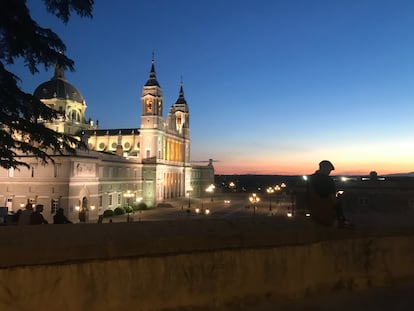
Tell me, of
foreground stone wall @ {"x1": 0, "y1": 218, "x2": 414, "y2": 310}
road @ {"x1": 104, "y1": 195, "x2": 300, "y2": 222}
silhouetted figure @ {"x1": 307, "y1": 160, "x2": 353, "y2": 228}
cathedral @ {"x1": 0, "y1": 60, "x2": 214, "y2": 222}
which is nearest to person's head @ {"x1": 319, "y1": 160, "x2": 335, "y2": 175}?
silhouetted figure @ {"x1": 307, "y1": 160, "x2": 353, "y2": 228}

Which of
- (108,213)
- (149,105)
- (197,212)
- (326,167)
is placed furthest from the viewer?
(149,105)

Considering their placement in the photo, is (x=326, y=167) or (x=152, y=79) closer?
(x=326, y=167)

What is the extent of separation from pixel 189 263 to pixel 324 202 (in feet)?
6.99

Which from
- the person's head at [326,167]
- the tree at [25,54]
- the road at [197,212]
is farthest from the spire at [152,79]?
the person's head at [326,167]

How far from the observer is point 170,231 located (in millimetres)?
4609

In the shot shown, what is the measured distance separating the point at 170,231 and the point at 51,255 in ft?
4.43

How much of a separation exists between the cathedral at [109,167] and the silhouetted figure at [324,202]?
89.6 feet

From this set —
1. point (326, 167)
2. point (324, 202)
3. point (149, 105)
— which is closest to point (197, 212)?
point (149, 105)

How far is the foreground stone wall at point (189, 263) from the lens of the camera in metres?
3.81

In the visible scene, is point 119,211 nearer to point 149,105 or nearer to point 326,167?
point 149,105

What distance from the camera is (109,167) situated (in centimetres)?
6334

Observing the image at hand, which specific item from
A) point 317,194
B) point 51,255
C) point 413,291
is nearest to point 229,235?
point 317,194

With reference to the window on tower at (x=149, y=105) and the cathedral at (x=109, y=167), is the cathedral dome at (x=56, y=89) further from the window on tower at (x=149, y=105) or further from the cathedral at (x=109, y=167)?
the window on tower at (x=149, y=105)

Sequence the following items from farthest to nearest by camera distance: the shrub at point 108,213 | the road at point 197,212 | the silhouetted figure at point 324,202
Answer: the shrub at point 108,213 < the road at point 197,212 < the silhouetted figure at point 324,202
